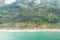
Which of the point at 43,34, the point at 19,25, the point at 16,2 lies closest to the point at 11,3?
the point at 16,2

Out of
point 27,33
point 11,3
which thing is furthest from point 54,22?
point 11,3

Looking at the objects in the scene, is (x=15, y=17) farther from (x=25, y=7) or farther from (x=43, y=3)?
(x=43, y=3)

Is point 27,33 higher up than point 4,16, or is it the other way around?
point 4,16

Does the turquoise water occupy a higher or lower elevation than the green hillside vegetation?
lower

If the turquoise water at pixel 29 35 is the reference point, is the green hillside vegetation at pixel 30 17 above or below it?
above

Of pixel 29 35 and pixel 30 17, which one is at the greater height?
pixel 30 17

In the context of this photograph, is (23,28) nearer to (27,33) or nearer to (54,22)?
(27,33)
